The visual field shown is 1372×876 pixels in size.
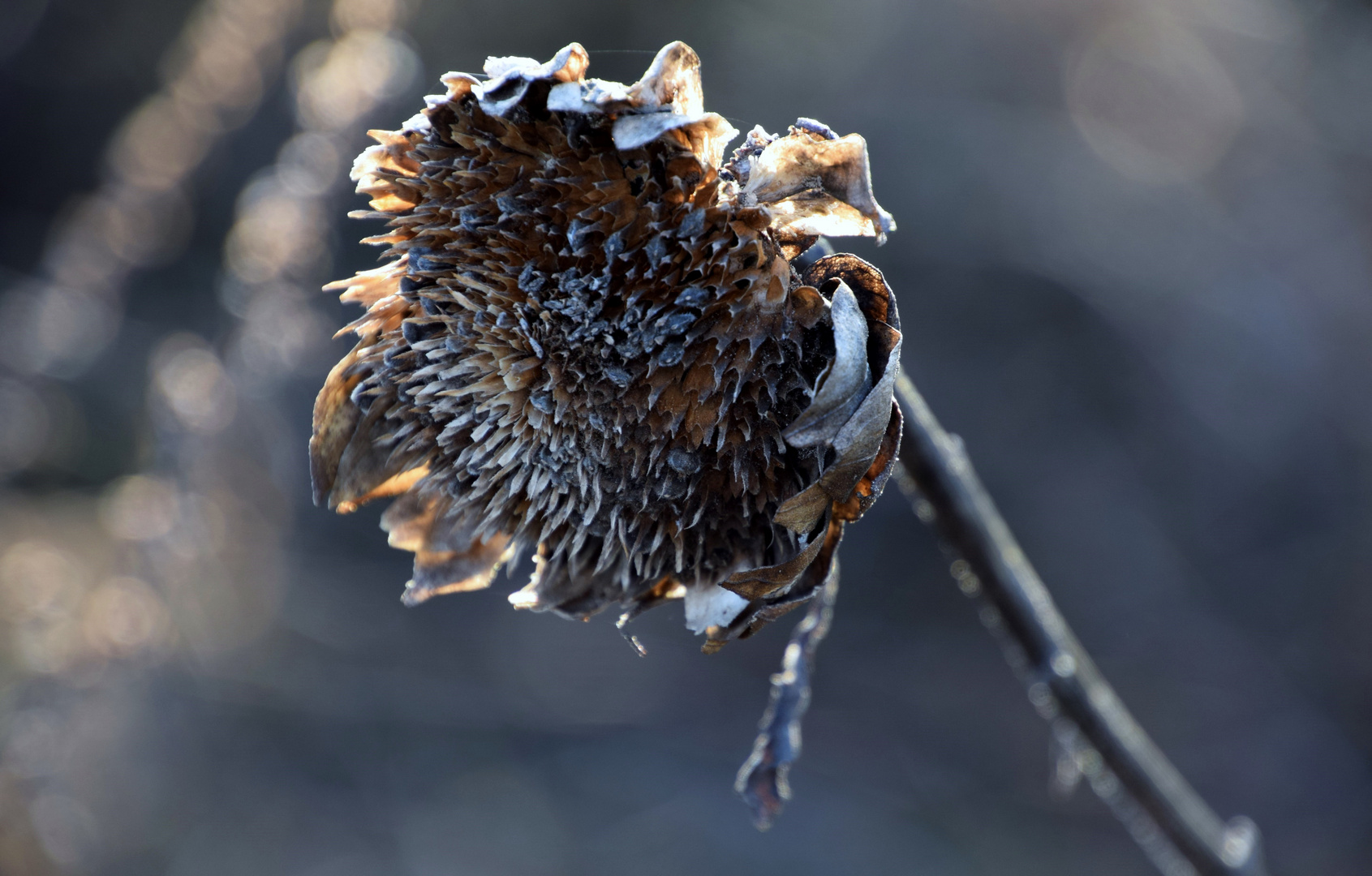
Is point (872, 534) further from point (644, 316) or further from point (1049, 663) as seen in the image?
point (644, 316)

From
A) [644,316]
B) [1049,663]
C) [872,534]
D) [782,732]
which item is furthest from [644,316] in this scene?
[872,534]

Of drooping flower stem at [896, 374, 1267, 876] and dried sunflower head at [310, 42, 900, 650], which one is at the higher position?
dried sunflower head at [310, 42, 900, 650]

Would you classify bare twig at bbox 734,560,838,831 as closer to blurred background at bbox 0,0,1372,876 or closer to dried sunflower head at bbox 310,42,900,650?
dried sunflower head at bbox 310,42,900,650

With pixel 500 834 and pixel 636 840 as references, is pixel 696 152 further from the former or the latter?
pixel 500 834

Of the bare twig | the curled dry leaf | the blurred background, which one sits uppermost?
the curled dry leaf

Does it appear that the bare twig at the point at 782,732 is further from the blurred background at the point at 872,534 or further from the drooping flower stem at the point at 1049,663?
the blurred background at the point at 872,534

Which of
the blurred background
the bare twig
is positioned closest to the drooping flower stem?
the bare twig
